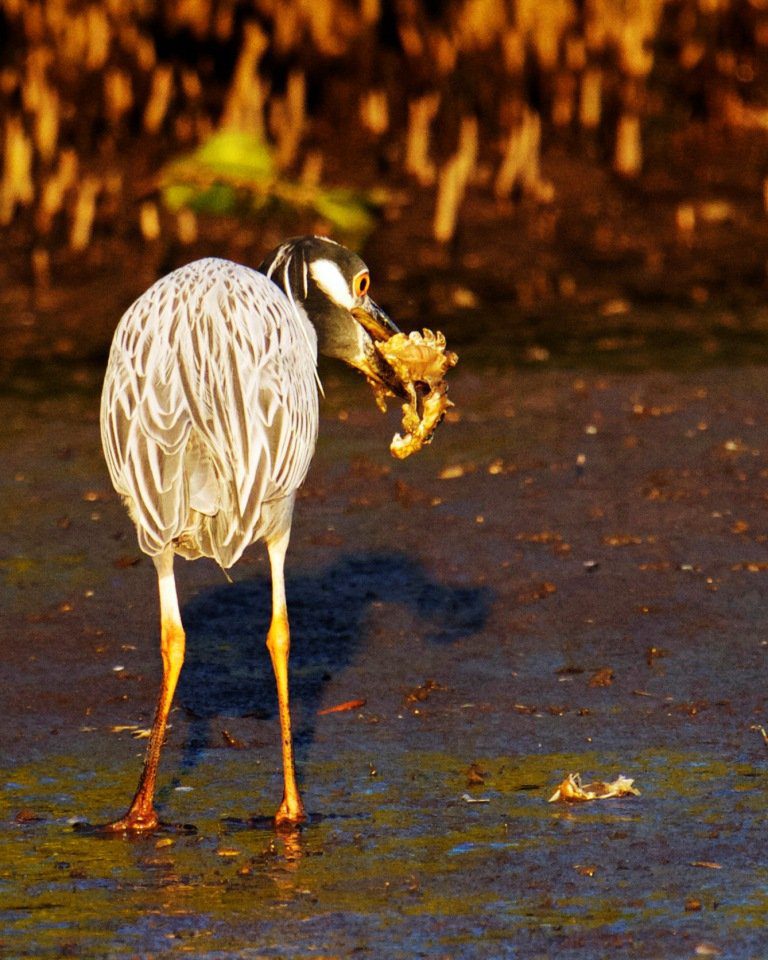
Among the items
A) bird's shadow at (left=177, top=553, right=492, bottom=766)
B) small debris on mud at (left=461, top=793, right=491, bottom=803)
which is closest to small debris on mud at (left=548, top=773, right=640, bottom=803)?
small debris on mud at (left=461, top=793, right=491, bottom=803)

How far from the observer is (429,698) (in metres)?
7.08

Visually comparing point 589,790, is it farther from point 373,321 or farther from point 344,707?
point 373,321

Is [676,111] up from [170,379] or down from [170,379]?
down

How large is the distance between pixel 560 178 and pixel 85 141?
398 centimetres

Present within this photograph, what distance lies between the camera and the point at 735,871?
17.7ft

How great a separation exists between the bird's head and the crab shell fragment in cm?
Result: 6

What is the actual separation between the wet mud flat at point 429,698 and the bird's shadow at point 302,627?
0.02 m

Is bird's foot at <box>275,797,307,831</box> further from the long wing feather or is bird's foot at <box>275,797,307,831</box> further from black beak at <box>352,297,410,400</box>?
black beak at <box>352,297,410,400</box>

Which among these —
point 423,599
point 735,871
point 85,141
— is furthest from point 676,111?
point 735,871

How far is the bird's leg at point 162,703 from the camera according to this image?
5.88m

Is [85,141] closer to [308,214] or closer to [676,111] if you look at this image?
[308,214]

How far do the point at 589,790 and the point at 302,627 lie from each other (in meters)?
2.04

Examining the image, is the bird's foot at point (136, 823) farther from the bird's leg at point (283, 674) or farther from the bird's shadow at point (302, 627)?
the bird's shadow at point (302, 627)

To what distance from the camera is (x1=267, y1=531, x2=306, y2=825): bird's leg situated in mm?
5910
